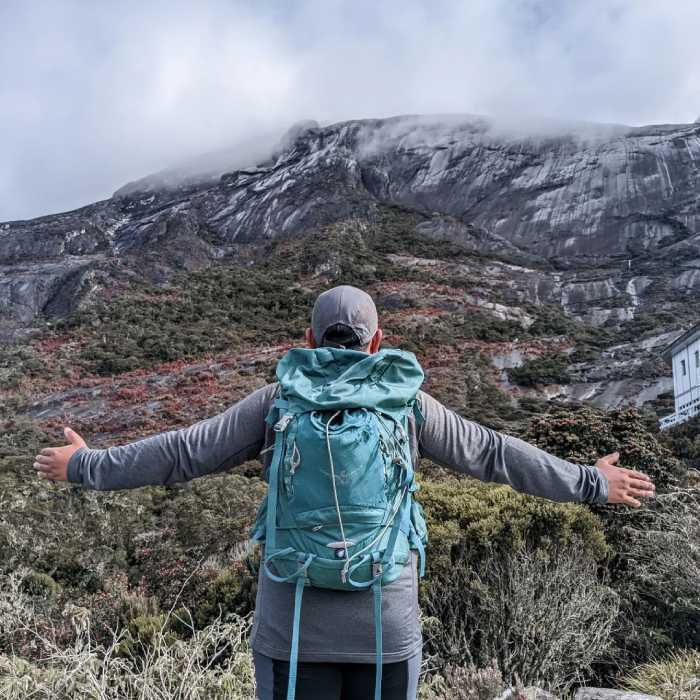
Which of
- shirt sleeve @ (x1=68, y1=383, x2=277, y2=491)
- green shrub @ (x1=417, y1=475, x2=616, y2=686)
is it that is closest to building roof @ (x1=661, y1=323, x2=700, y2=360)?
green shrub @ (x1=417, y1=475, x2=616, y2=686)

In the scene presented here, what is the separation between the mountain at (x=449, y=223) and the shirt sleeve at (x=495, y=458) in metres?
30.9

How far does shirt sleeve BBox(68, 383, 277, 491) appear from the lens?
175 cm

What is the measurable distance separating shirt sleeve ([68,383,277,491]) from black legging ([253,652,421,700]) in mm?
508

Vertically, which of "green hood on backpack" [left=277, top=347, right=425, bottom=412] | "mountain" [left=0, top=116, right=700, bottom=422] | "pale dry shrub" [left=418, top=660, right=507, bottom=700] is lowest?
"pale dry shrub" [left=418, top=660, right=507, bottom=700]

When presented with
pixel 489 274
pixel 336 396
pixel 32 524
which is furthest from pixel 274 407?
pixel 489 274

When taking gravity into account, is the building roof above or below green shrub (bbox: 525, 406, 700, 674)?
above

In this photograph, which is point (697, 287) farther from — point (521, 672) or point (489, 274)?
point (521, 672)

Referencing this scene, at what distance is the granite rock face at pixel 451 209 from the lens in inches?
1937

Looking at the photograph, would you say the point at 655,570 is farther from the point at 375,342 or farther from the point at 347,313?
the point at 347,313

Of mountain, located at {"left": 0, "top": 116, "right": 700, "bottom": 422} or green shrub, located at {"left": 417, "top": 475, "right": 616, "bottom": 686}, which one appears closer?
green shrub, located at {"left": 417, "top": 475, "right": 616, "bottom": 686}

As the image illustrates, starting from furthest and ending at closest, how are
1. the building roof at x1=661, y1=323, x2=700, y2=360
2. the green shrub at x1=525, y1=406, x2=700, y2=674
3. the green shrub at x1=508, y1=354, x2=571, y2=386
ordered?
the green shrub at x1=508, y1=354, x2=571, y2=386, the building roof at x1=661, y1=323, x2=700, y2=360, the green shrub at x1=525, y1=406, x2=700, y2=674

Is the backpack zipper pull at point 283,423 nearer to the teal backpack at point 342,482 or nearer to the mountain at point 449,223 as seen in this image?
the teal backpack at point 342,482

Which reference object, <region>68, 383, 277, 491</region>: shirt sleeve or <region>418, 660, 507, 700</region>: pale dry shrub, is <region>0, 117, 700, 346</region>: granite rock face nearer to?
<region>418, 660, 507, 700</region>: pale dry shrub

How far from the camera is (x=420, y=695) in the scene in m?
3.18
